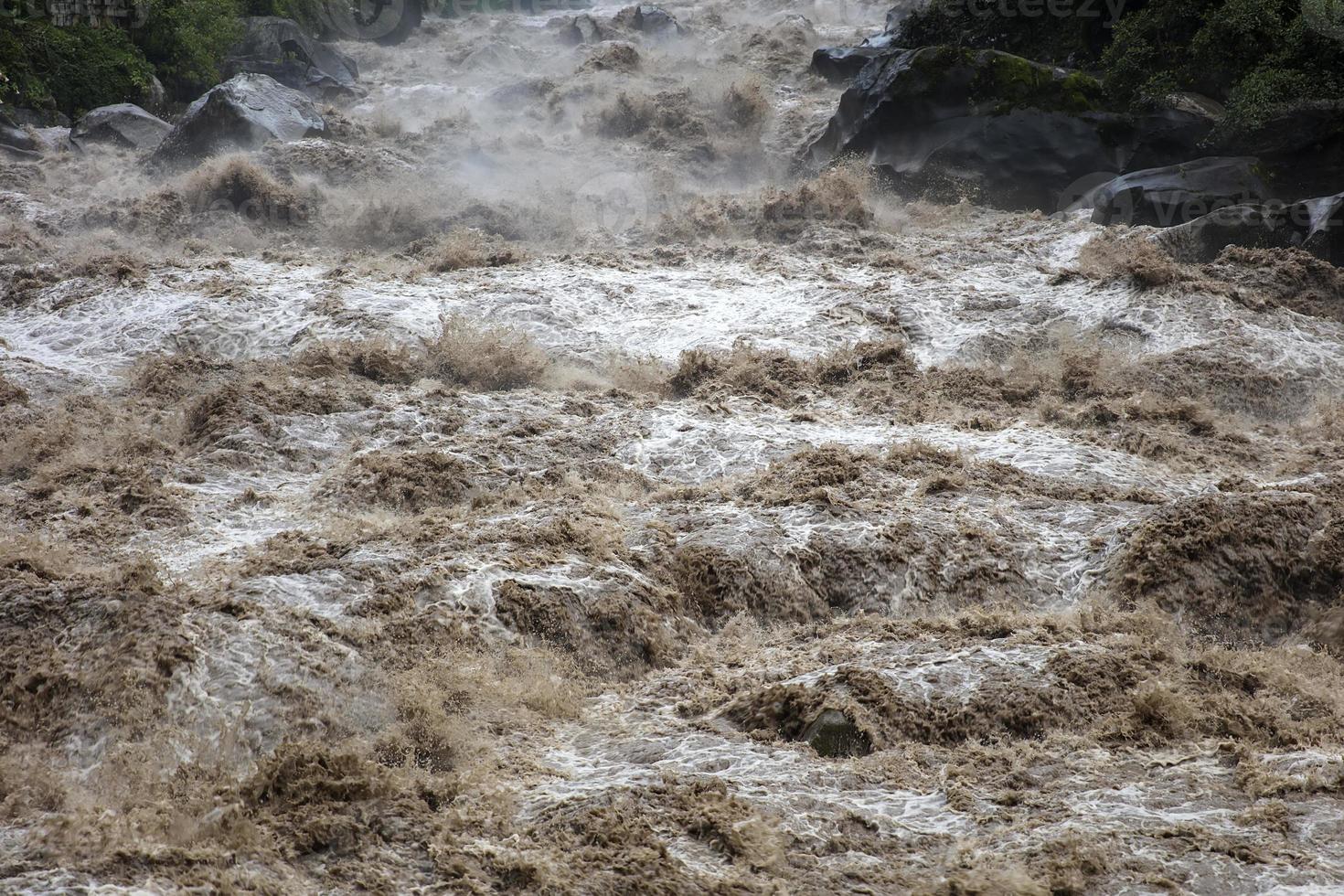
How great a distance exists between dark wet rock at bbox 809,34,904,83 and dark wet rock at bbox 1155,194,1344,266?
527 inches

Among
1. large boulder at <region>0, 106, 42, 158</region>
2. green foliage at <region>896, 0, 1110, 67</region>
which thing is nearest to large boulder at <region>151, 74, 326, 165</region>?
large boulder at <region>0, 106, 42, 158</region>

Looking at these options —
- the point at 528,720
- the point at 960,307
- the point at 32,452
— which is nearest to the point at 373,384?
the point at 32,452

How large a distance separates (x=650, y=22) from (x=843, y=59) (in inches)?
378

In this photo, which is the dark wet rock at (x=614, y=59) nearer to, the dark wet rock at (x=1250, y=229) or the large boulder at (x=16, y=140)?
the large boulder at (x=16, y=140)

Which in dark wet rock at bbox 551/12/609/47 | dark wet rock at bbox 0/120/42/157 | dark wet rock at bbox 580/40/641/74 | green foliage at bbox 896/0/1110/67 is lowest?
dark wet rock at bbox 0/120/42/157

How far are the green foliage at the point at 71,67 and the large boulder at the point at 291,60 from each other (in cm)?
284

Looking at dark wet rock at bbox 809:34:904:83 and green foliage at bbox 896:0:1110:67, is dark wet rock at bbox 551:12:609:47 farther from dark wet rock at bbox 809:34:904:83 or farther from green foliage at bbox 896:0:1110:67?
green foliage at bbox 896:0:1110:67

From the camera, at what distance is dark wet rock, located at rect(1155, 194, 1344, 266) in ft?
47.5

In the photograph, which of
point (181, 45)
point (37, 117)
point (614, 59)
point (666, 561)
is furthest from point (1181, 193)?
point (181, 45)

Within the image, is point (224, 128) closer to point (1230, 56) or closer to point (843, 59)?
point (843, 59)

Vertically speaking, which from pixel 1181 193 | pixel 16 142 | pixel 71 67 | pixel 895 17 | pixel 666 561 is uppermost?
pixel 895 17

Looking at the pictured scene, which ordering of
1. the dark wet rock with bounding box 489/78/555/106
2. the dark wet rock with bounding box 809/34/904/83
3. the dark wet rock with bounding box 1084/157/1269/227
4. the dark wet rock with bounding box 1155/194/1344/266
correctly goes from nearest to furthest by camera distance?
the dark wet rock with bounding box 1155/194/1344/266 → the dark wet rock with bounding box 1084/157/1269/227 → the dark wet rock with bounding box 809/34/904/83 → the dark wet rock with bounding box 489/78/555/106

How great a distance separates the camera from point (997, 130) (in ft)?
62.2

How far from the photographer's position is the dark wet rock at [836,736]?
20.1 ft
